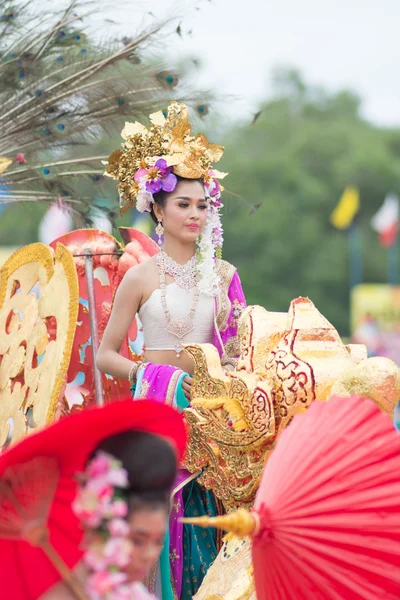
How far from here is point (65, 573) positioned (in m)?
2.16

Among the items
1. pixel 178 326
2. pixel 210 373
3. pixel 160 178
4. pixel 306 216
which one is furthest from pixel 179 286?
pixel 306 216

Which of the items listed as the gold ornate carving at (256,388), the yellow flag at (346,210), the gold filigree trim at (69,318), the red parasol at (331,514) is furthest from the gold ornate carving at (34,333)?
the yellow flag at (346,210)

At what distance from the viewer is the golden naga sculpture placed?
11.6ft

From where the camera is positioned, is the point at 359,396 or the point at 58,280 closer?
the point at 359,396

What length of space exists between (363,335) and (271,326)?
2179cm

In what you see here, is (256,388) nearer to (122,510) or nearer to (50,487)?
(50,487)

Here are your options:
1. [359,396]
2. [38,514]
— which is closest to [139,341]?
[359,396]

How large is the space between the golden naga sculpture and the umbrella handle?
1321mm

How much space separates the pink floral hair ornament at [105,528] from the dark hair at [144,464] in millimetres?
56

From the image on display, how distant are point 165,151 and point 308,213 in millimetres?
33735

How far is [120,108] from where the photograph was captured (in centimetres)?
552

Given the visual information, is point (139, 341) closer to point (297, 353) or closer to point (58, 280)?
point (58, 280)

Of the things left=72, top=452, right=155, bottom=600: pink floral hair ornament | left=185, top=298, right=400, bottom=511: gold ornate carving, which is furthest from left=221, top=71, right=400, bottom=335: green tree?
left=72, top=452, right=155, bottom=600: pink floral hair ornament

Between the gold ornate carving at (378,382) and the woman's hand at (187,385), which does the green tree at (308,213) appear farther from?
the gold ornate carving at (378,382)
